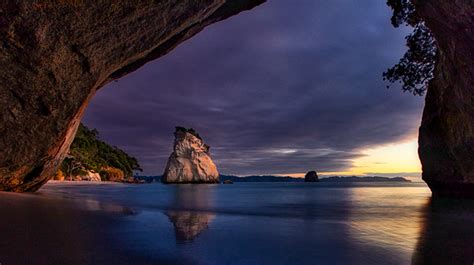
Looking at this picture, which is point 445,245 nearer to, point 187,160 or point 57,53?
point 57,53

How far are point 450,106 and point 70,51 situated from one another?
51.1ft

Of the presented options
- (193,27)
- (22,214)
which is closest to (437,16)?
(193,27)

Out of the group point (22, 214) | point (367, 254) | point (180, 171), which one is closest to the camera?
point (367, 254)

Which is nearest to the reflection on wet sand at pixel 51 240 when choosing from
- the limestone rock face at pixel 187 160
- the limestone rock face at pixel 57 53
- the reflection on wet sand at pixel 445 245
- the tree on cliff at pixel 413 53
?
the limestone rock face at pixel 57 53

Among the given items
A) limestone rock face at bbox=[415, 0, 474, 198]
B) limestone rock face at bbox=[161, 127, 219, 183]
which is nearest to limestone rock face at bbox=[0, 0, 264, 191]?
limestone rock face at bbox=[415, 0, 474, 198]

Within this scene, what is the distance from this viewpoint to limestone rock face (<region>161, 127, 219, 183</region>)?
8862cm

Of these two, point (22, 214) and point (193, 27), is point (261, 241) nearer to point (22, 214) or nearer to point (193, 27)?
point (22, 214)

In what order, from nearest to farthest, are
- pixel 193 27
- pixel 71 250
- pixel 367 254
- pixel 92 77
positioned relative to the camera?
pixel 71 250 < pixel 367 254 < pixel 92 77 < pixel 193 27

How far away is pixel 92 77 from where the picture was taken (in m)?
8.11

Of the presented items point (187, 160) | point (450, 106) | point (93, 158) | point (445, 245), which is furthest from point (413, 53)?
point (187, 160)

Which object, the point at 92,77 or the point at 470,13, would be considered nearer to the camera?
the point at 470,13

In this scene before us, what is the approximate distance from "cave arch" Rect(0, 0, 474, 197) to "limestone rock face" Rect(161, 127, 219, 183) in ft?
256

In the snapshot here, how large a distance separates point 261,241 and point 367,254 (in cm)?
155

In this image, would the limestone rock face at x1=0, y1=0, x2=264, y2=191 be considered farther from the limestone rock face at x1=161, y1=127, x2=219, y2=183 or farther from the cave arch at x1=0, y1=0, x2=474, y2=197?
the limestone rock face at x1=161, y1=127, x2=219, y2=183
